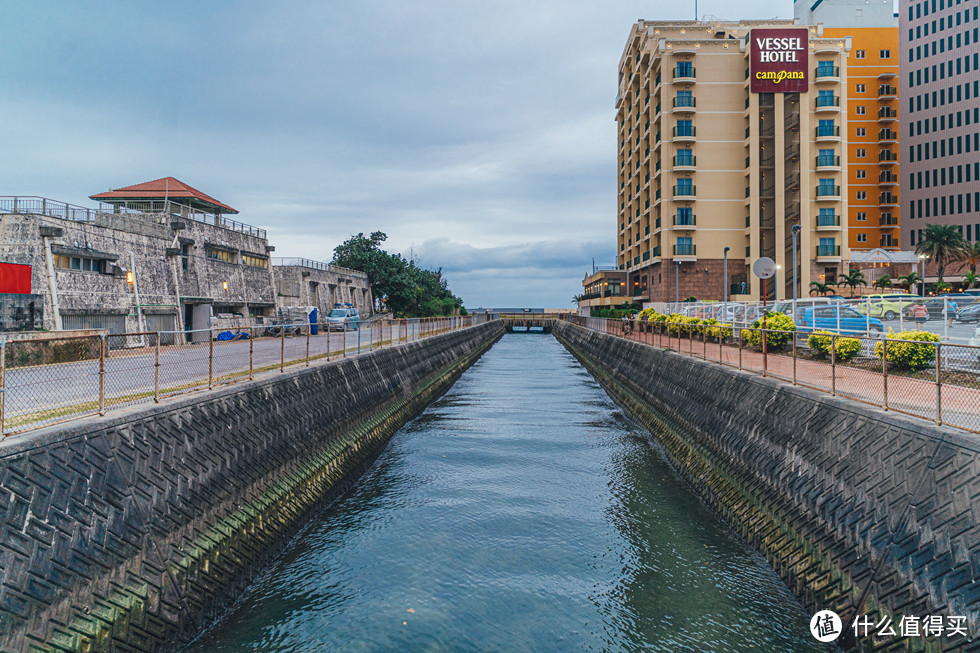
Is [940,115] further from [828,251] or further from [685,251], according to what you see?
[685,251]

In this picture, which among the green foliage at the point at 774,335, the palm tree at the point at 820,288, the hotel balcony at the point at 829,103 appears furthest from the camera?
the hotel balcony at the point at 829,103

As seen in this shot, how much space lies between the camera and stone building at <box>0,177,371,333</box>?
92.4 feet

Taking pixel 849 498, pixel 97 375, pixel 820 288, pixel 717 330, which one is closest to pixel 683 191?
pixel 820 288

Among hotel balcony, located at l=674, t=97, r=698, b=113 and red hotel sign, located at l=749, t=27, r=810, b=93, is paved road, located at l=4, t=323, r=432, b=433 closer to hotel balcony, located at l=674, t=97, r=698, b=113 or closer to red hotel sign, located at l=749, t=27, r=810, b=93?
hotel balcony, located at l=674, t=97, r=698, b=113

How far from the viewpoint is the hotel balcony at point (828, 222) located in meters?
60.1

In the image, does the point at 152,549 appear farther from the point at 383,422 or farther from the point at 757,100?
the point at 757,100

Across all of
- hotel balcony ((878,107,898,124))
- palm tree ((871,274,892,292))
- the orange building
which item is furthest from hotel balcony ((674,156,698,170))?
hotel balcony ((878,107,898,124))

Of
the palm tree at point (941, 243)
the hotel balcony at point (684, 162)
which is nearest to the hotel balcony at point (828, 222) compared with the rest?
the hotel balcony at point (684, 162)

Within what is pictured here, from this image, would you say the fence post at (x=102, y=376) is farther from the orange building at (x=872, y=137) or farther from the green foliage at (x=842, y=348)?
the orange building at (x=872, y=137)

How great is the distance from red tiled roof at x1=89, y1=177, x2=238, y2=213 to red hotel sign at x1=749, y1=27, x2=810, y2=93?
5929 cm

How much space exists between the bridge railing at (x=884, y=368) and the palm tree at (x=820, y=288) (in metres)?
41.1

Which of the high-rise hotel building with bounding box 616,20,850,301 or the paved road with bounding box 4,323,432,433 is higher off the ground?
the high-rise hotel building with bounding box 616,20,850,301

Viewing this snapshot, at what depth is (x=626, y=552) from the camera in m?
9.74

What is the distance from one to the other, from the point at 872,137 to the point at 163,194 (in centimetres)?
10130
